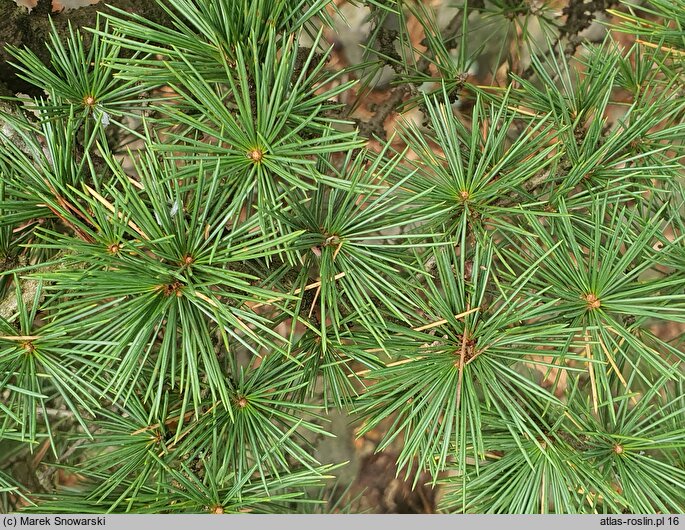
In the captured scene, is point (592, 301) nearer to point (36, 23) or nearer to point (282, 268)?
point (282, 268)

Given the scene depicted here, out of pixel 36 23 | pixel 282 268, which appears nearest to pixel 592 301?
pixel 282 268

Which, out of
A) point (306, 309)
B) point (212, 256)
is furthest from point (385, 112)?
point (212, 256)

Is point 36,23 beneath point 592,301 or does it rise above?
above

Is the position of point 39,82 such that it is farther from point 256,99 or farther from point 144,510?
point 144,510

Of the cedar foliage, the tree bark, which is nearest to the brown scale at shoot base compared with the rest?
the cedar foliage

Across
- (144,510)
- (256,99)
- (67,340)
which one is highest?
(256,99)

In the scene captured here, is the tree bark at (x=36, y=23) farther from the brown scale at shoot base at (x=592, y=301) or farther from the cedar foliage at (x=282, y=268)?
the brown scale at shoot base at (x=592, y=301)

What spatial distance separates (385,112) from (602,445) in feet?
1.61

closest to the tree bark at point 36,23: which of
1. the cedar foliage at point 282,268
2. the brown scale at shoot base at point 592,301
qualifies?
the cedar foliage at point 282,268

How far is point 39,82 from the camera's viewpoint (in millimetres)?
459

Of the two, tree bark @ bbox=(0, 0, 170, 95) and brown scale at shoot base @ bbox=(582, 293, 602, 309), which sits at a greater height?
tree bark @ bbox=(0, 0, 170, 95)

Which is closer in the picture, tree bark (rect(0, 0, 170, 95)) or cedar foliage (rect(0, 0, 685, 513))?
cedar foliage (rect(0, 0, 685, 513))

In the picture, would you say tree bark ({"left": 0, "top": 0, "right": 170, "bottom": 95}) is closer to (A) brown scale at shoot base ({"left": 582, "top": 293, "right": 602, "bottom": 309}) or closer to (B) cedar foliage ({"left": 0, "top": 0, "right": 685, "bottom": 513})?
(B) cedar foliage ({"left": 0, "top": 0, "right": 685, "bottom": 513})

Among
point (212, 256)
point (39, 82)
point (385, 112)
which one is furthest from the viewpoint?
point (385, 112)
